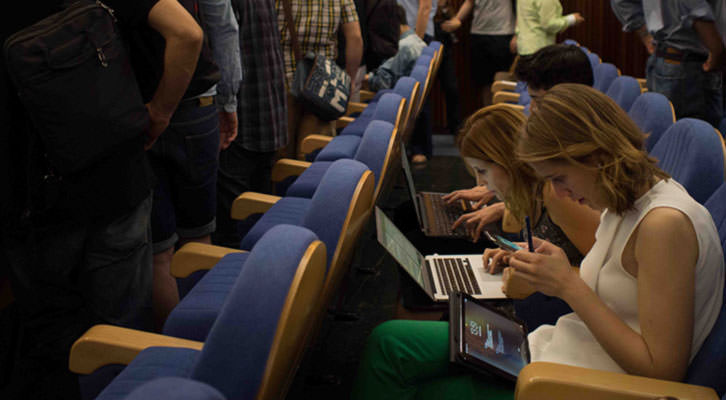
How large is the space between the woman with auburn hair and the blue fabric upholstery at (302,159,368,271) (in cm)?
36

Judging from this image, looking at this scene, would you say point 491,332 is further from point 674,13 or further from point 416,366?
point 674,13

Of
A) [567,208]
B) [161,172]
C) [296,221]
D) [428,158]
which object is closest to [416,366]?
[567,208]

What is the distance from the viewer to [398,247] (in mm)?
1743

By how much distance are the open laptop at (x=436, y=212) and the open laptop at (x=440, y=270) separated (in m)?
0.21

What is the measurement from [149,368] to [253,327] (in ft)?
1.68

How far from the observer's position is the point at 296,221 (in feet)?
7.57

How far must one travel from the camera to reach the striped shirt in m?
3.49

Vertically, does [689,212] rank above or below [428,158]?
above

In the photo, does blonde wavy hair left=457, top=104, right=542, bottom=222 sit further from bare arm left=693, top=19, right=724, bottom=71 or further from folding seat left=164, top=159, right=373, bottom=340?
bare arm left=693, top=19, right=724, bottom=71

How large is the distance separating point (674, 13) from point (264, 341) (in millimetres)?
3005

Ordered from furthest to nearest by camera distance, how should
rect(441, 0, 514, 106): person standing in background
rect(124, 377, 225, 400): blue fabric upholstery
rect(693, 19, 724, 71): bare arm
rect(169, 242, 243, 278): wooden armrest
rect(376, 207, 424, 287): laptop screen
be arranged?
1. rect(441, 0, 514, 106): person standing in background
2. rect(693, 19, 724, 71): bare arm
3. rect(169, 242, 243, 278): wooden armrest
4. rect(376, 207, 424, 287): laptop screen
5. rect(124, 377, 225, 400): blue fabric upholstery

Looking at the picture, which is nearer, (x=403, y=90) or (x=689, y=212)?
(x=689, y=212)

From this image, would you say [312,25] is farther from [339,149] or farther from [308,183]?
[308,183]

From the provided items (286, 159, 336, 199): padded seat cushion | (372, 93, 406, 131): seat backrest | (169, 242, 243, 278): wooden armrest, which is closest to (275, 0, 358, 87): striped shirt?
Result: (372, 93, 406, 131): seat backrest
